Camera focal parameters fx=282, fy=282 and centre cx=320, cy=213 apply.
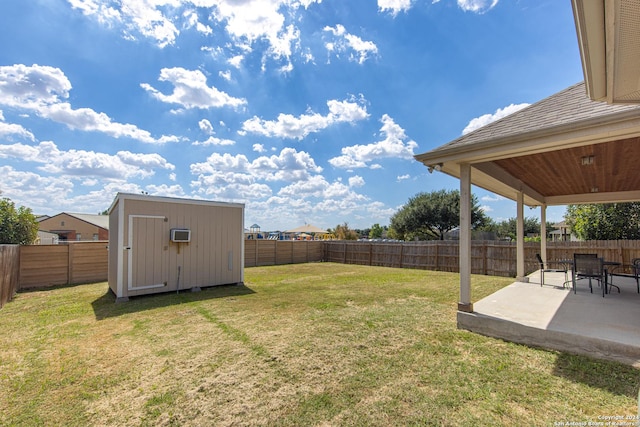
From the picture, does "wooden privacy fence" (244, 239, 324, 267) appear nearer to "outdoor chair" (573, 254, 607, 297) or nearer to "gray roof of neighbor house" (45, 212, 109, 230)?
"outdoor chair" (573, 254, 607, 297)

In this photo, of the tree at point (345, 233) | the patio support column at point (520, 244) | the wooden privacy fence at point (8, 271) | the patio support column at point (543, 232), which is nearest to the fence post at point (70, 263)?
the wooden privacy fence at point (8, 271)

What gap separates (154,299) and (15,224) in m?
5.95

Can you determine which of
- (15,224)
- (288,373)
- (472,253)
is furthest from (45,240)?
(472,253)

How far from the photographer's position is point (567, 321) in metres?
3.83

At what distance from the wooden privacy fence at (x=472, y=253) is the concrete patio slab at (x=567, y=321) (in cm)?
428

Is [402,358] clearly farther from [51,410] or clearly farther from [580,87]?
[580,87]

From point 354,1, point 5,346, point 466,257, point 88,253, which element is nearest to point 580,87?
point 466,257

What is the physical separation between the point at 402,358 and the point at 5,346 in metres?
5.12

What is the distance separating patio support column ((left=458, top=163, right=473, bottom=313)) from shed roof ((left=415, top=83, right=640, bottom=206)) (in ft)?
0.99

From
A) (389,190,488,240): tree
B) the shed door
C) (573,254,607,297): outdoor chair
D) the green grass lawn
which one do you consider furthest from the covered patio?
(389,190,488,240): tree

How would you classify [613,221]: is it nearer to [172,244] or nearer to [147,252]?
[172,244]

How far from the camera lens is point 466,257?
4422 millimetres

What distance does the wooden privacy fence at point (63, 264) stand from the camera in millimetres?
7848

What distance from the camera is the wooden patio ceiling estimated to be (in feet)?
14.7
